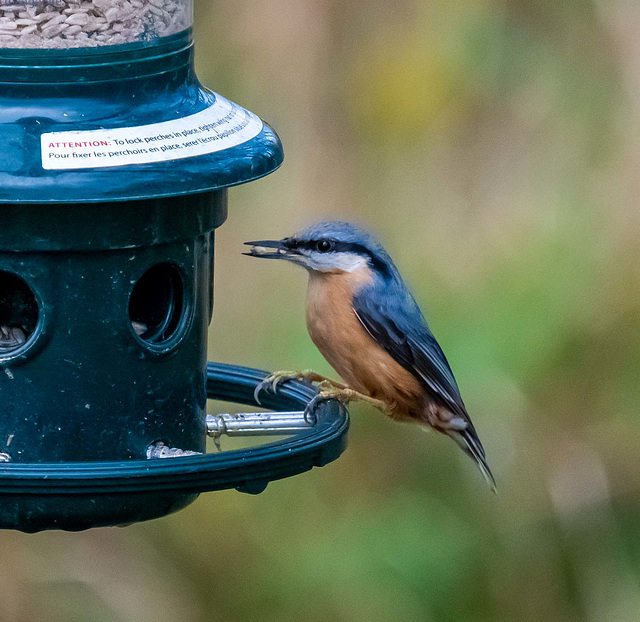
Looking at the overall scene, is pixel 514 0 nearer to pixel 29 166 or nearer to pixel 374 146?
Answer: pixel 374 146

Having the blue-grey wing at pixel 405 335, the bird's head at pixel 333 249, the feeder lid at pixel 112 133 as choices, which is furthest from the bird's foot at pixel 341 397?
the feeder lid at pixel 112 133

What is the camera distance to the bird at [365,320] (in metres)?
5.20

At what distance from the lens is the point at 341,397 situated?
509 cm

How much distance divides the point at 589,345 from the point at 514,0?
2.18 metres

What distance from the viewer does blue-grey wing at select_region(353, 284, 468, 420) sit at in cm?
521

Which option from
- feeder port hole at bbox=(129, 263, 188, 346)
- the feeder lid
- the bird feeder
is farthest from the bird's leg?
the feeder lid

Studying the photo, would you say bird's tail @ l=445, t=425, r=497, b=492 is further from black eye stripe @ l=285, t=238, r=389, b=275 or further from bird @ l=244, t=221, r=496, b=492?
black eye stripe @ l=285, t=238, r=389, b=275

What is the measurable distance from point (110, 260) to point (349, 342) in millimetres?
1564

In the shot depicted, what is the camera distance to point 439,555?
671cm

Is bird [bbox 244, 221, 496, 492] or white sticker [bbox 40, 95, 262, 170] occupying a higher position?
white sticker [bbox 40, 95, 262, 170]

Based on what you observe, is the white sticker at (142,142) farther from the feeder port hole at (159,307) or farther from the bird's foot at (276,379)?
the bird's foot at (276,379)

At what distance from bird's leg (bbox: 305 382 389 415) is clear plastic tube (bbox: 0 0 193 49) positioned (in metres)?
1.47

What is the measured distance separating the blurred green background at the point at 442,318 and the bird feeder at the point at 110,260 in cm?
238

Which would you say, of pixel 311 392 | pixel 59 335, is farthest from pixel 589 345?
pixel 59 335
